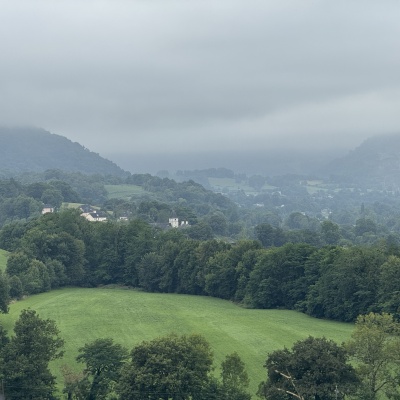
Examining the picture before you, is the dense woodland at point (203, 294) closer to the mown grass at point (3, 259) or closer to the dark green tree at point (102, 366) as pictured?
the dark green tree at point (102, 366)

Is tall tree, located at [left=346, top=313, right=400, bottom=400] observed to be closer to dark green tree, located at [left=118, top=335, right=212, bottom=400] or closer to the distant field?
dark green tree, located at [left=118, top=335, right=212, bottom=400]

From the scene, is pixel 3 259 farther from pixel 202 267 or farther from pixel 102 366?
pixel 102 366

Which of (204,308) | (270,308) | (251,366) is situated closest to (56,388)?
(251,366)

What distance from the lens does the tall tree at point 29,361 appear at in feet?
155

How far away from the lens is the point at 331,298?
8069cm

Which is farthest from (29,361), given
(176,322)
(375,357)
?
(176,322)

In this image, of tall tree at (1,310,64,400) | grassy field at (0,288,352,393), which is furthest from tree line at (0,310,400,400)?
grassy field at (0,288,352,393)

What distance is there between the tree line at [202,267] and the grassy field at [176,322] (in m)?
2.62

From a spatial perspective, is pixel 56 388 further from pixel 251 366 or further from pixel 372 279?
pixel 372 279

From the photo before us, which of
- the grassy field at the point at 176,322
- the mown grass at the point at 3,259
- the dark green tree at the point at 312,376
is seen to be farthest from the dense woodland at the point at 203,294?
the grassy field at the point at 176,322

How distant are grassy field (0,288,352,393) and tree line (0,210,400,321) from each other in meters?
2.62

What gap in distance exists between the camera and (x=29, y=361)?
4853cm

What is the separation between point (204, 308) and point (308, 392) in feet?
135

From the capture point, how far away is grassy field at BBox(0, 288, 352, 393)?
211 feet
